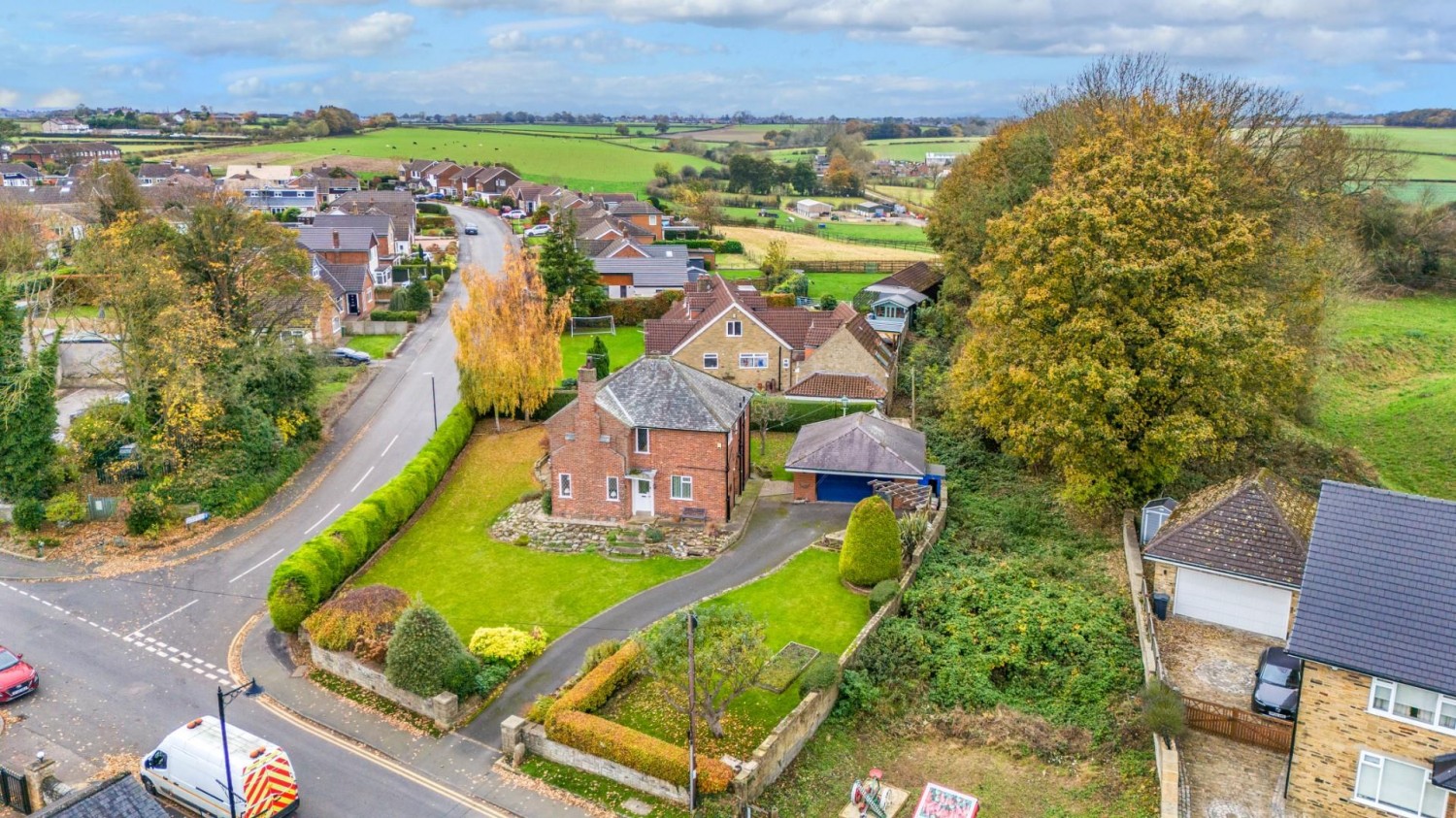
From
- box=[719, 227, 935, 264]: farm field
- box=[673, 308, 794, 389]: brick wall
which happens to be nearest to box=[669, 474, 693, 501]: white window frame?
box=[673, 308, 794, 389]: brick wall

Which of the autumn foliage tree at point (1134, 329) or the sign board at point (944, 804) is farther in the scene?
the autumn foliage tree at point (1134, 329)

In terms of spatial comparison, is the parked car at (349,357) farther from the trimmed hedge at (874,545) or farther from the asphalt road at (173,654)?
the trimmed hedge at (874,545)

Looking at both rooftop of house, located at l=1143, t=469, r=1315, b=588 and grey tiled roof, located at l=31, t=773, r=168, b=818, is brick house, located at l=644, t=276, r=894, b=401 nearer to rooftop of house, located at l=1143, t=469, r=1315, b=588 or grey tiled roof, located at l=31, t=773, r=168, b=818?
rooftop of house, located at l=1143, t=469, r=1315, b=588

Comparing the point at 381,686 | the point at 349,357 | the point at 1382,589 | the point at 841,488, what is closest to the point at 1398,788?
the point at 1382,589

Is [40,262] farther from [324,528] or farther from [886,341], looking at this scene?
[886,341]

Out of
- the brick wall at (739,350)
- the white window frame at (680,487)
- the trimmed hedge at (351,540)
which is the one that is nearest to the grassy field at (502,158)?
the brick wall at (739,350)

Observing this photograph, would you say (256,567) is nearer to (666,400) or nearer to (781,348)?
(666,400)

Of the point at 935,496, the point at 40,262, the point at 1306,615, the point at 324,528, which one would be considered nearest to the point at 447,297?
the point at 40,262
